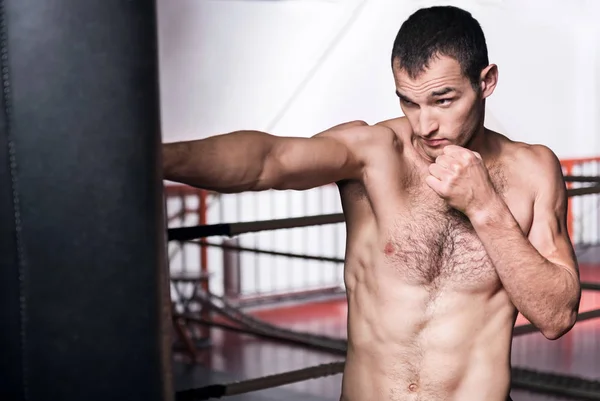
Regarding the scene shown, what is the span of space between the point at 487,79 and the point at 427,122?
155mm

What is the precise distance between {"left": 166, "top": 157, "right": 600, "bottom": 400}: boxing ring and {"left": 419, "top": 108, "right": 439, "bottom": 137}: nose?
0.34 meters

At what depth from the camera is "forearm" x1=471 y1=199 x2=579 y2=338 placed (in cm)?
158

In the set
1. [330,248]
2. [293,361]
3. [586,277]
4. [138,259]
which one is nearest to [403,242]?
[138,259]

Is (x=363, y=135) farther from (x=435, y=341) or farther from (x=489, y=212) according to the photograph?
(x=435, y=341)

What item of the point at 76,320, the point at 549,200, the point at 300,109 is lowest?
the point at 76,320

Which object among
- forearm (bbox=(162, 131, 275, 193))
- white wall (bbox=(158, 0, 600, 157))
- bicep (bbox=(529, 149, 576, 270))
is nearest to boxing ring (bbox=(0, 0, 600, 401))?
forearm (bbox=(162, 131, 275, 193))

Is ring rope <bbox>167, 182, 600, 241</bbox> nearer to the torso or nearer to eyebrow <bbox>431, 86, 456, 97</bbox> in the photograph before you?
the torso

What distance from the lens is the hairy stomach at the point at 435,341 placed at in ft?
5.75

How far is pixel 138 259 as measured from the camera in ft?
3.18

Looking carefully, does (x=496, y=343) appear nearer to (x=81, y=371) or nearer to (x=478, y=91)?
(x=478, y=91)

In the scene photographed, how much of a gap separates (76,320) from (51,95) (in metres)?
0.24

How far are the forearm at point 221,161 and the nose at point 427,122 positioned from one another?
28 centimetres

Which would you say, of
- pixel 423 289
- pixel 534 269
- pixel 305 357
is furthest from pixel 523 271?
pixel 305 357

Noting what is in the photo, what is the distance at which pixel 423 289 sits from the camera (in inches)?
68.9
